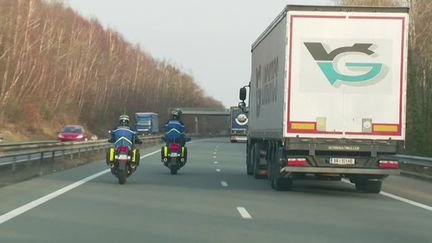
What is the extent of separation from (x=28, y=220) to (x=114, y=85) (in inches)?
3892

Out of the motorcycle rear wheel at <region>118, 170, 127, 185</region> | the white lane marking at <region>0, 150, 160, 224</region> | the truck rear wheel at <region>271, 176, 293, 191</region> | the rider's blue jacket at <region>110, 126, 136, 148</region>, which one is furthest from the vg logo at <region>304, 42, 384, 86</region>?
the white lane marking at <region>0, 150, 160, 224</region>

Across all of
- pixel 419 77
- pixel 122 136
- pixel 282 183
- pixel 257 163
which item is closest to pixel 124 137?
pixel 122 136

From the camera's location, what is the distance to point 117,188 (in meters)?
19.5

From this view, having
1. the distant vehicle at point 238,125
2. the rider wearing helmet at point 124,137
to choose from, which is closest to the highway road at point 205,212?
the rider wearing helmet at point 124,137

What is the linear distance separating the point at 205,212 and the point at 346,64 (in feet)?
16.8

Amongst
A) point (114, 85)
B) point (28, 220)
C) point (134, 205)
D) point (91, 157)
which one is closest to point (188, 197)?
point (134, 205)

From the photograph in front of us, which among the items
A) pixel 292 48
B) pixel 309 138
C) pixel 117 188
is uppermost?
pixel 292 48

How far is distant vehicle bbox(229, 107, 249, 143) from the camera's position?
75375mm

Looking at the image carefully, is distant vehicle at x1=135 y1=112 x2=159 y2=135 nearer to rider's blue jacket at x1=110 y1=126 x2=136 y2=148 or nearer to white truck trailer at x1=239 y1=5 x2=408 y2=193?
rider's blue jacket at x1=110 y1=126 x2=136 y2=148

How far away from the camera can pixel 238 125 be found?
78.0 m

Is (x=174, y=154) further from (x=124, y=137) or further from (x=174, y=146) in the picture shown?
(x=124, y=137)

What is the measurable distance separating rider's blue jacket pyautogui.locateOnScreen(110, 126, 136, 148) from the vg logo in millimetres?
5872

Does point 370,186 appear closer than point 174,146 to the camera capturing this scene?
Yes

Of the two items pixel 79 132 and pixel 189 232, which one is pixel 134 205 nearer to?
pixel 189 232
